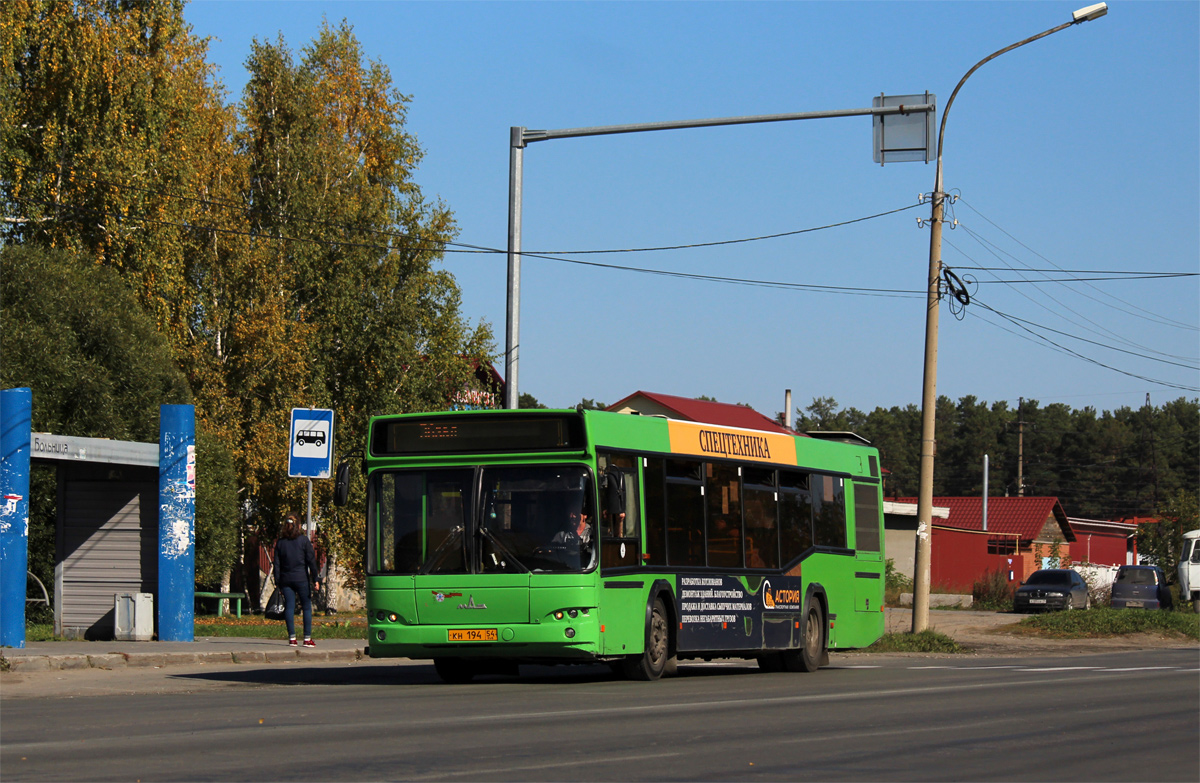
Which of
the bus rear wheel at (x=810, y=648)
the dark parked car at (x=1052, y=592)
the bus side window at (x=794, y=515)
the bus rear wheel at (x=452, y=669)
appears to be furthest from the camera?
the dark parked car at (x=1052, y=592)

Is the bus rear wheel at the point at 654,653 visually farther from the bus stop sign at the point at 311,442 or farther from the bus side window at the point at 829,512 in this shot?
the bus stop sign at the point at 311,442

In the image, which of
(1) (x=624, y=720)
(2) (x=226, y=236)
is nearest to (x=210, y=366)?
(2) (x=226, y=236)

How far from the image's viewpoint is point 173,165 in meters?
34.9

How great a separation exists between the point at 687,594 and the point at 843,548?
15.1ft

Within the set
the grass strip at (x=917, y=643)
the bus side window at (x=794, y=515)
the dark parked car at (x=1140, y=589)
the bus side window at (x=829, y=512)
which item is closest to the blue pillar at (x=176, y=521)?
the bus side window at (x=794, y=515)

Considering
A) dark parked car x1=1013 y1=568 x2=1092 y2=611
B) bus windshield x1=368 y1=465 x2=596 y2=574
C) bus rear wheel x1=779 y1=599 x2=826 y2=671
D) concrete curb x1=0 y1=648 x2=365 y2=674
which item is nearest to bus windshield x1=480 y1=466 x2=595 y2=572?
bus windshield x1=368 y1=465 x2=596 y2=574

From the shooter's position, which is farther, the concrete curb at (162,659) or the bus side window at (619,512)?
the concrete curb at (162,659)

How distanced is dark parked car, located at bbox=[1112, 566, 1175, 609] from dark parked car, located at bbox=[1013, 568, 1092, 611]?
110cm

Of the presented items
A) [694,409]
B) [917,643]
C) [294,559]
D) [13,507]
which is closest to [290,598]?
[294,559]

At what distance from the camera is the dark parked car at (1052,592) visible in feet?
146

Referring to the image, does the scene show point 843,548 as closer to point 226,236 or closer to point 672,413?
point 226,236

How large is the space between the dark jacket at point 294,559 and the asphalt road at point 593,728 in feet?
8.95

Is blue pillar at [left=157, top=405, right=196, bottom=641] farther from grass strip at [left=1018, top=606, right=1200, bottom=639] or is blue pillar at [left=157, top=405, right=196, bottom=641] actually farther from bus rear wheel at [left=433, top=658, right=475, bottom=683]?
grass strip at [left=1018, top=606, right=1200, bottom=639]

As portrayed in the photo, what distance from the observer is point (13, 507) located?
18.5 m
